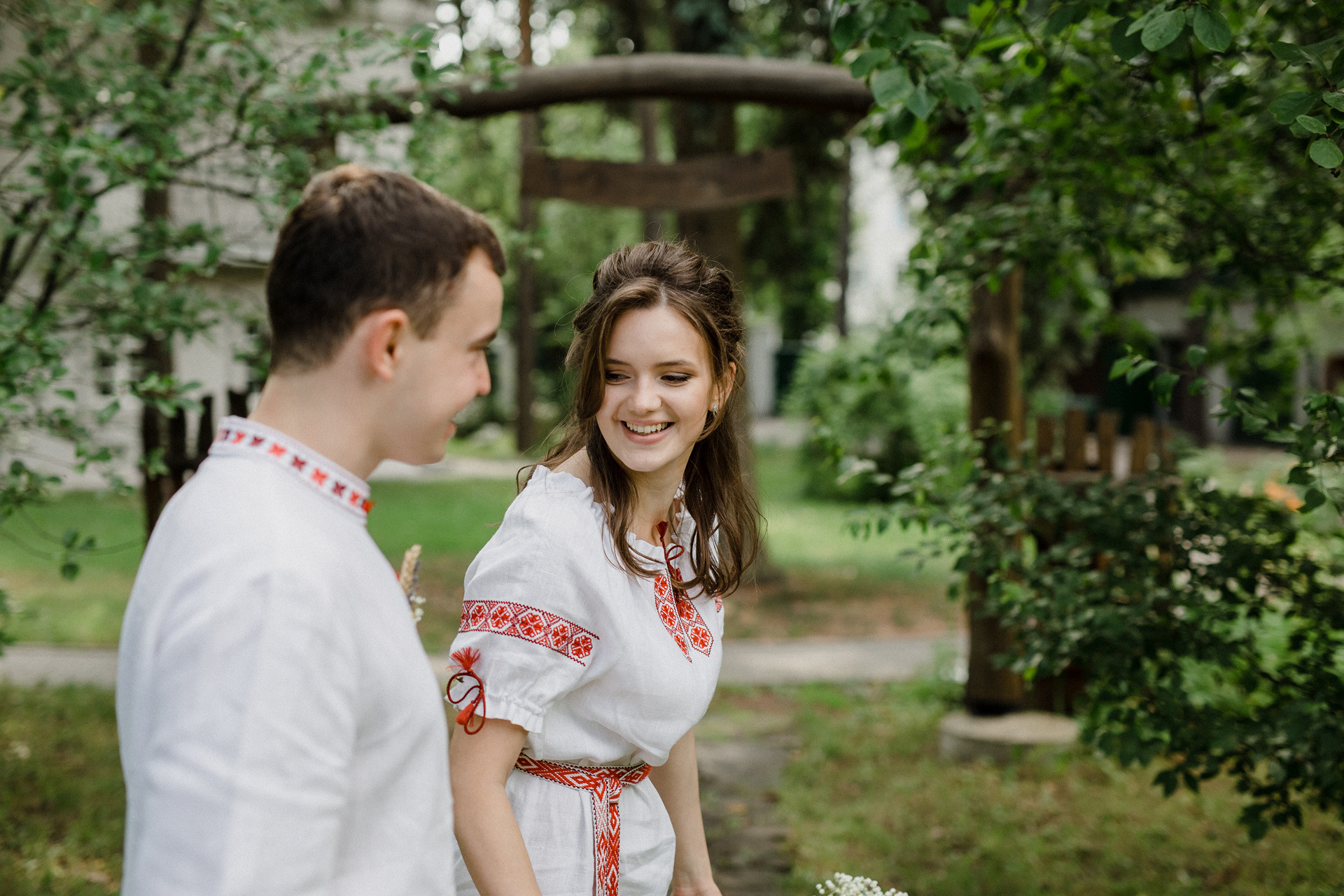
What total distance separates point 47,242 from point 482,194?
64.8 ft

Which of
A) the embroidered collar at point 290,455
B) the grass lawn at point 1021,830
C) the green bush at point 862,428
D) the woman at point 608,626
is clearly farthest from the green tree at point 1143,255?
the green bush at point 862,428

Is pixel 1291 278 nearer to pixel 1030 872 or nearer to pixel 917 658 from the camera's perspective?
pixel 1030 872

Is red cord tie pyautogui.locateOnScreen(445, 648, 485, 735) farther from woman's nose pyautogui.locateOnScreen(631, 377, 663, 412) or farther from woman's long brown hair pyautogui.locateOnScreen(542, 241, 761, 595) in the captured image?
woman's nose pyautogui.locateOnScreen(631, 377, 663, 412)

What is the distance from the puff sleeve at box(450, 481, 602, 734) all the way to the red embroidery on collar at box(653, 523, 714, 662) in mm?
172

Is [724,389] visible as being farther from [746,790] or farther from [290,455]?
[746,790]

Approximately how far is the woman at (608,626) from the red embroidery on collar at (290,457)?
536 mm

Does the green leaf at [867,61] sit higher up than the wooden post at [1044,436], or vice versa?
the green leaf at [867,61]

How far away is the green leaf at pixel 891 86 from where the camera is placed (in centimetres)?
222

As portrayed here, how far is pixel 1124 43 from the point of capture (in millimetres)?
2115

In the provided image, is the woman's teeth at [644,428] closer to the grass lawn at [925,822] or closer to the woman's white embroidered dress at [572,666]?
the woman's white embroidered dress at [572,666]

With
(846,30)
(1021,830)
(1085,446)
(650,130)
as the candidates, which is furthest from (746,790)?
(650,130)

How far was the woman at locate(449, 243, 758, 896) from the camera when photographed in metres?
1.51

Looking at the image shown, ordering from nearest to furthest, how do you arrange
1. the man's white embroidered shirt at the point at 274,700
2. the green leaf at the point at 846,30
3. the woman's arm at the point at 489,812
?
the man's white embroidered shirt at the point at 274,700 < the woman's arm at the point at 489,812 < the green leaf at the point at 846,30

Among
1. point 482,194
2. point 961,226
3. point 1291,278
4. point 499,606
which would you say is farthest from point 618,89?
point 482,194
